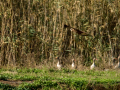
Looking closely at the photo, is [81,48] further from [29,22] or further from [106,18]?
[29,22]

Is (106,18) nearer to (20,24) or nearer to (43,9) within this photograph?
(43,9)

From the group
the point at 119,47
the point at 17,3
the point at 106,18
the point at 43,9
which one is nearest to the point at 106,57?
the point at 119,47

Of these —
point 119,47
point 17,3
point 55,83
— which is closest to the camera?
point 55,83

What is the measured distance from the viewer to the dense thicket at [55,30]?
9.31m

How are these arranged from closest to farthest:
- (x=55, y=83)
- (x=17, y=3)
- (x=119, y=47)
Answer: (x=55, y=83) < (x=17, y=3) < (x=119, y=47)

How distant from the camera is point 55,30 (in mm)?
9781

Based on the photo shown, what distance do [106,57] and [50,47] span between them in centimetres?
207

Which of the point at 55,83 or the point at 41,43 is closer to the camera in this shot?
the point at 55,83

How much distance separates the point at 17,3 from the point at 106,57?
12.3ft

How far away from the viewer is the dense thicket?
9.31 metres

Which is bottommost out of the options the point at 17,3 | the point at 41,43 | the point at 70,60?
the point at 70,60

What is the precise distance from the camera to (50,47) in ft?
31.9

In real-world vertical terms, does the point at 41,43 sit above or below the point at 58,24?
below

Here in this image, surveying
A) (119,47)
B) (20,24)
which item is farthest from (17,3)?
(119,47)
